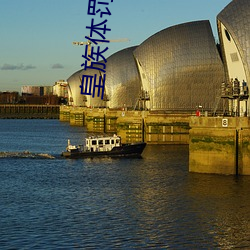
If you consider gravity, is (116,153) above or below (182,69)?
below

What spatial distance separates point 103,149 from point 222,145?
20292 millimetres

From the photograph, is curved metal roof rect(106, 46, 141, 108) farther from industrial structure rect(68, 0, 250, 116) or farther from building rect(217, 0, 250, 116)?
building rect(217, 0, 250, 116)

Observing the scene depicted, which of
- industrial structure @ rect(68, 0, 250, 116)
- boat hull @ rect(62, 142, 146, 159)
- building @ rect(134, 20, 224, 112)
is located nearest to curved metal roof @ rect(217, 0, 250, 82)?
boat hull @ rect(62, 142, 146, 159)

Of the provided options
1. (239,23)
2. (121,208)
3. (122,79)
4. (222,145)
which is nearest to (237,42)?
(239,23)

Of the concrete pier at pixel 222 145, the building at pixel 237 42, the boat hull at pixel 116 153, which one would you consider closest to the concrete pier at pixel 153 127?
the boat hull at pixel 116 153

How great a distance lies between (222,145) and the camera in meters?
47.8

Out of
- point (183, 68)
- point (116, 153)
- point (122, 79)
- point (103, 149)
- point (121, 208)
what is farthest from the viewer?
point (122, 79)

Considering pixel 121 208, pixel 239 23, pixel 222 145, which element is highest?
pixel 239 23

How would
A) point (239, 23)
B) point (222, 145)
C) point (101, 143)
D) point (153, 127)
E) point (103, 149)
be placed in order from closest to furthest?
point (222, 145)
point (239, 23)
point (103, 149)
point (101, 143)
point (153, 127)

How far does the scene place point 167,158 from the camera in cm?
6444

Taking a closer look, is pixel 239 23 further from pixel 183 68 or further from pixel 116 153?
pixel 183 68

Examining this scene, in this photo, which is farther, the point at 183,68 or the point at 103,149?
the point at 183,68

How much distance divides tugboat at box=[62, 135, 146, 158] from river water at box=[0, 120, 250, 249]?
21.8ft

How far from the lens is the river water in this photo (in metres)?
30.9
